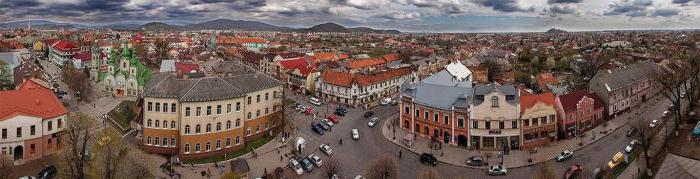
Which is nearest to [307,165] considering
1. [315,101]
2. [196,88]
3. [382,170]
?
[382,170]

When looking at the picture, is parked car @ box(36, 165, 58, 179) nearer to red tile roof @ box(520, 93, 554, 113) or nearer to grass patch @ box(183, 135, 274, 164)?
grass patch @ box(183, 135, 274, 164)

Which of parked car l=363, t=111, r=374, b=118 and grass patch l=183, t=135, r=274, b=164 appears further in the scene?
parked car l=363, t=111, r=374, b=118

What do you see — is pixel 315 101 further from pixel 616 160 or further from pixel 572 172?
pixel 616 160

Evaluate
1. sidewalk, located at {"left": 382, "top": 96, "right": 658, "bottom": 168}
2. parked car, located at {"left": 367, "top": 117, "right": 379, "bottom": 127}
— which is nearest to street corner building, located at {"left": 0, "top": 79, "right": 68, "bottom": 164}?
parked car, located at {"left": 367, "top": 117, "right": 379, "bottom": 127}

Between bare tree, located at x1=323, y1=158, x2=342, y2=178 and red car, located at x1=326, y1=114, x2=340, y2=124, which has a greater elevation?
red car, located at x1=326, y1=114, x2=340, y2=124

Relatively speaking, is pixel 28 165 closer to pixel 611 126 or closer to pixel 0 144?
pixel 0 144

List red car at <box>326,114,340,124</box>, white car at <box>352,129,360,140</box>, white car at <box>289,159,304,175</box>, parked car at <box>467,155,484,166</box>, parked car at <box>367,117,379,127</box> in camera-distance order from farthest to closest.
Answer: red car at <box>326,114,340,124</box> → parked car at <box>367,117,379,127</box> → white car at <box>352,129,360,140</box> → parked car at <box>467,155,484,166</box> → white car at <box>289,159,304,175</box>

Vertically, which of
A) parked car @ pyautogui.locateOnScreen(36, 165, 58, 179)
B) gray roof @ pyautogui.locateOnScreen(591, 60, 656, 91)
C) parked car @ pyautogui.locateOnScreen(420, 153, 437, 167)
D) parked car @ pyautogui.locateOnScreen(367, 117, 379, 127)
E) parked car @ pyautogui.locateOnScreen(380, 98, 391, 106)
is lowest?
parked car @ pyautogui.locateOnScreen(36, 165, 58, 179)

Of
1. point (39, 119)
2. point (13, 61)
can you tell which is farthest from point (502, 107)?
point (13, 61)
